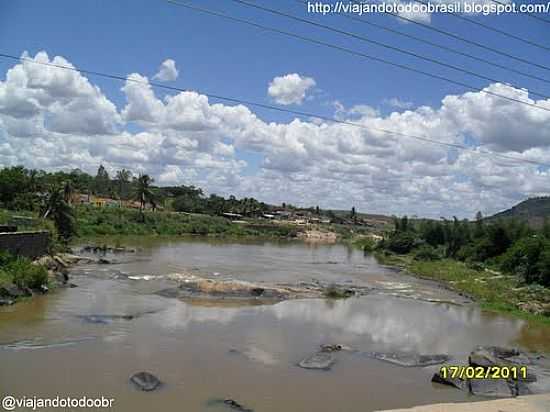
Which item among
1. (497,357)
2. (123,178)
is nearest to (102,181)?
(123,178)

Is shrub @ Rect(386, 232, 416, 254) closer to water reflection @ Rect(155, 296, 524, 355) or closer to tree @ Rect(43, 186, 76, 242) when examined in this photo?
tree @ Rect(43, 186, 76, 242)

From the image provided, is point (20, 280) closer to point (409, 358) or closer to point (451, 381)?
point (409, 358)

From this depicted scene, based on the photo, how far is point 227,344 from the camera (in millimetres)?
21609

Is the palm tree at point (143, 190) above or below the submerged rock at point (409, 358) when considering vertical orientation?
above

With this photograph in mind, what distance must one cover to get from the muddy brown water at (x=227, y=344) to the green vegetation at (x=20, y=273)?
1.12m

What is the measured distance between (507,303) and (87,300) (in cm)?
2740

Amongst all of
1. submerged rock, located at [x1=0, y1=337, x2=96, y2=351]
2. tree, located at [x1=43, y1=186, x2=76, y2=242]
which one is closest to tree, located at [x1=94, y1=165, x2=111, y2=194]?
tree, located at [x1=43, y1=186, x2=76, y2=242]

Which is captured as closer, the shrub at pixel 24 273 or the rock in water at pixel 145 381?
the rock in water at pixel 145 381

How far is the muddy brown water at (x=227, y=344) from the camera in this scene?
52.4 ft

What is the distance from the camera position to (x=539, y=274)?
46188mm

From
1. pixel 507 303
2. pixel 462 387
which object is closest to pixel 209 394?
pixel 462 387

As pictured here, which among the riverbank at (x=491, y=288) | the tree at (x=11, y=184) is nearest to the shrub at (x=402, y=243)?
the riverbank at (x=491, y=288)

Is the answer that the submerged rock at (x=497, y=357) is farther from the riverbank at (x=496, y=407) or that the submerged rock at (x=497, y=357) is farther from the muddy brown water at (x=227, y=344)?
the riverbank at (x=496, y=407)

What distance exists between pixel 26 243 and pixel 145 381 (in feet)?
62.0
